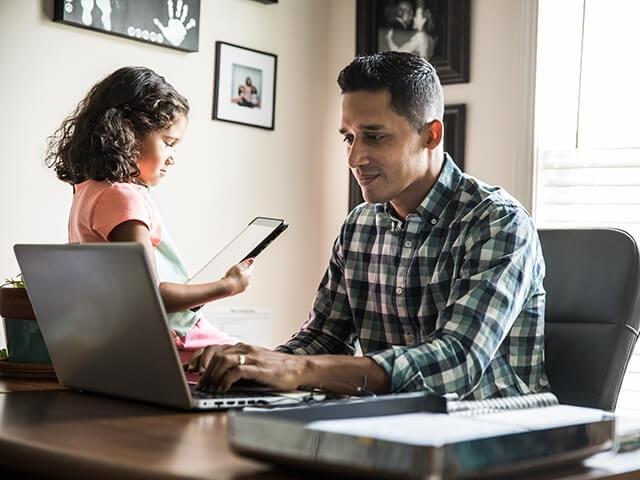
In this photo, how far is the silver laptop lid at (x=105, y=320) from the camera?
3.77 ft

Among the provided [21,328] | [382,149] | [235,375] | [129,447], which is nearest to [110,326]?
[235,375]

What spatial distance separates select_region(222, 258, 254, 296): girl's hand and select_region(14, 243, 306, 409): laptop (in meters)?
0.35

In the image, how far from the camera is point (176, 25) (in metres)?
3.19

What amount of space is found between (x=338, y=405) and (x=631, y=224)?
231cm

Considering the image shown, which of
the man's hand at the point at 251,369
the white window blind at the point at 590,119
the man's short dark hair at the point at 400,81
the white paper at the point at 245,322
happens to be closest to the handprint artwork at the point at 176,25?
the white paper at the point at 245,322

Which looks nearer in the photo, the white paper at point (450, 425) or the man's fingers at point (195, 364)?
the white paper at point (450, 425)

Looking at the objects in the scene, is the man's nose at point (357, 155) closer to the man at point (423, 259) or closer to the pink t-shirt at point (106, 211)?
the man at point (423, 259)

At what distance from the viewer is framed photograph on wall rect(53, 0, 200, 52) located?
2883 mm

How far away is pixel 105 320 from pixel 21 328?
1.47 ft

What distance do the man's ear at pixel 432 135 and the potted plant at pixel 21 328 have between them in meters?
0.82

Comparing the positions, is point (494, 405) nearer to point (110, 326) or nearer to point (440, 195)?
point (110, 326)

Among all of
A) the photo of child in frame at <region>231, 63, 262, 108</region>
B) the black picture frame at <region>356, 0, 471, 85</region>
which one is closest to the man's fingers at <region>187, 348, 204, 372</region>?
the photo of child in frame at <region>231, 63, 262, 108</region>

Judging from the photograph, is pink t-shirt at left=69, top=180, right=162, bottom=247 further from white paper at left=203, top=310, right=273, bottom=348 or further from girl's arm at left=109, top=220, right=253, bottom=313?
white paper at left=203, top=310, right=273, bottom=348

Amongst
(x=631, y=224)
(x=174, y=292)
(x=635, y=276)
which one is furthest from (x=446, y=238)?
(x=631, y=224)
